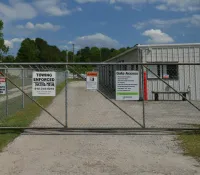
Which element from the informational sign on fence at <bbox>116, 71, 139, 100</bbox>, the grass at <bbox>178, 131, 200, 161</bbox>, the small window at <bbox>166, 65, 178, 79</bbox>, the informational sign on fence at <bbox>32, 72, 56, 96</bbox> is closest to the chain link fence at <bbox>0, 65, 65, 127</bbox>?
the informational sign on fence at <bbox>32, 72, 56, 96</bbox>

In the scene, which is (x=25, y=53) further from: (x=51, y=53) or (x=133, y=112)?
(x=133, y=112)

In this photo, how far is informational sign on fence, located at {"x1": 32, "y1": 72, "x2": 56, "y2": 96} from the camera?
329 inches

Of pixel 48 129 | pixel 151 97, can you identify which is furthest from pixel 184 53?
pixel 48 129

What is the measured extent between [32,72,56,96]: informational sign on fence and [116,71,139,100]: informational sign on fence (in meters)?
1.81

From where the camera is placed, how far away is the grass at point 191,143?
6292 mm

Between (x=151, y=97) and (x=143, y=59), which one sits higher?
(x=143, y=59)

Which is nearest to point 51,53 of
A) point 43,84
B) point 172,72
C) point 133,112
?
point 172,72

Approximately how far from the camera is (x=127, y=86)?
837 centimetres

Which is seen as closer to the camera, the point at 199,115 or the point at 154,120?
the point at 154,120

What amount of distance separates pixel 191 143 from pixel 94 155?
2.44 meters

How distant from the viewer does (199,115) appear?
461 inches

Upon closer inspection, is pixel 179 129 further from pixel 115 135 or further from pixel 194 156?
pixel 194 156

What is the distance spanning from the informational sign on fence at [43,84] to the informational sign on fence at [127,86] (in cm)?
181

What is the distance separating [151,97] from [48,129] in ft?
33.1
